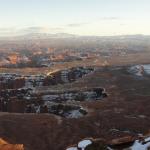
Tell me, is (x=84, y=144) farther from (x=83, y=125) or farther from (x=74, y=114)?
(x=74, y=114)

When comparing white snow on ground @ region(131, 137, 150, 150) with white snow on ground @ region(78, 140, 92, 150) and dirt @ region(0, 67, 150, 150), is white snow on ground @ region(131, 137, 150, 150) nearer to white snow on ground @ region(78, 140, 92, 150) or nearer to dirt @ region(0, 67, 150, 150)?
white snow on ground @ region(78, 140, 92, 150)

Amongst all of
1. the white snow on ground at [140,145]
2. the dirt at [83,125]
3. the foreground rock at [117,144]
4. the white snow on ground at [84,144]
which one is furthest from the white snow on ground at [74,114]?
the white snow on ground at [140,145]

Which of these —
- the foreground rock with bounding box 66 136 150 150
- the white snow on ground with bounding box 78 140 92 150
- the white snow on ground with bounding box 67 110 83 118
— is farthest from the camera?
the white snow on ground with bounding box 67 110 83 118

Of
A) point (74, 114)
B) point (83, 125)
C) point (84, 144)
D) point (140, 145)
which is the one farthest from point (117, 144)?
point (74, 114)

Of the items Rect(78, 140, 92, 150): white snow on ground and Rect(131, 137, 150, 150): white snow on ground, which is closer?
Rect(131, 137, 150, 150): white snow on ground

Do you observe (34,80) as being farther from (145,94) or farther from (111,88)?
(145,94)

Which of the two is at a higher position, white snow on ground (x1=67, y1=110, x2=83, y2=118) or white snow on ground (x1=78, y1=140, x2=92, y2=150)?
white snow on ground (x1=78, y1=140, x2=92, y2=150)

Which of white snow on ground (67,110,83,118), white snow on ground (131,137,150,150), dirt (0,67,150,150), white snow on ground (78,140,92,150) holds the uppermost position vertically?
white snow on ground (131,137,150,150)

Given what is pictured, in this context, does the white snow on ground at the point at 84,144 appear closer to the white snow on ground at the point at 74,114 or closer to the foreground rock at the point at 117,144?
the foreground rock at the point at 117,144

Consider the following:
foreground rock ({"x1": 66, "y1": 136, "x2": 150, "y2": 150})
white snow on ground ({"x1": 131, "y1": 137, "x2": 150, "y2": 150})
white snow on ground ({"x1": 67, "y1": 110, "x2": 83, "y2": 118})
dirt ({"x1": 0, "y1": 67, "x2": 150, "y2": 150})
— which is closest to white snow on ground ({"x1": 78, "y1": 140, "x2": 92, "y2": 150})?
foreground rock ({"x1": 66, "y1": 136, "x2": 150, "y2": 150})

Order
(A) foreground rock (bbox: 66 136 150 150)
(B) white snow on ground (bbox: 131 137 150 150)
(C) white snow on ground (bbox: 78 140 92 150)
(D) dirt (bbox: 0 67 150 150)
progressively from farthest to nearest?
(D) dirt (bbox: 0 67 150 150) → (C) white snow on ground (bbox: 78 140 92 150) → (A) foreground rock (bbox: 66 136 150 150) → (B) white snow on ground (bbox: 131 137 150 150)

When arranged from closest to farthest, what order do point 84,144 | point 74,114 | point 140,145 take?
1. point 140,145
2. point 84,144
3. point 74,114

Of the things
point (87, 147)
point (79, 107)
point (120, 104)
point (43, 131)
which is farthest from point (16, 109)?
point (87, 147)

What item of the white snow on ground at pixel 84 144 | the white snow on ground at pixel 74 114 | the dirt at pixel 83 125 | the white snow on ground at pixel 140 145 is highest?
the white snow on ground at pixel 140 145
